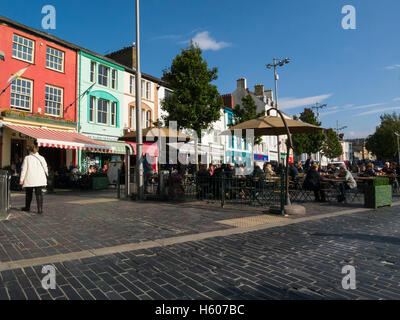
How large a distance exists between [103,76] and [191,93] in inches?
305

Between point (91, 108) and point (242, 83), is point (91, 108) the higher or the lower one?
the lower one

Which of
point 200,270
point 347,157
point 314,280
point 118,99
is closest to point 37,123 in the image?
point 118,99

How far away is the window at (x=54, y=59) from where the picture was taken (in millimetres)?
17375

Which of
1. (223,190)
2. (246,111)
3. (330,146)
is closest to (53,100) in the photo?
(223,190)

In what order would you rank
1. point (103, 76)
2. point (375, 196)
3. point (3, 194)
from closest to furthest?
point (3, 194)
point (375, 196)
point (103, 76)

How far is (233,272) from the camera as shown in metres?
3.19

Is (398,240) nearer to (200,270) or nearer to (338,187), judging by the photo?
(200,270)

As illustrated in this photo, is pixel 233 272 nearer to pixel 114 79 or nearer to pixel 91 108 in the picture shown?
pixel 91 108

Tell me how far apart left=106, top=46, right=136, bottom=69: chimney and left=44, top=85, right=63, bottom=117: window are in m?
7.11

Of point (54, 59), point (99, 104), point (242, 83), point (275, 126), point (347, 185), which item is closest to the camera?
point (275, 126)

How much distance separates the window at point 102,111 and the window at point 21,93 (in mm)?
4753

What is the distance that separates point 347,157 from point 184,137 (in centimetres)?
9754

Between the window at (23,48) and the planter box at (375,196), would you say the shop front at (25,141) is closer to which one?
the window at (23,48)
